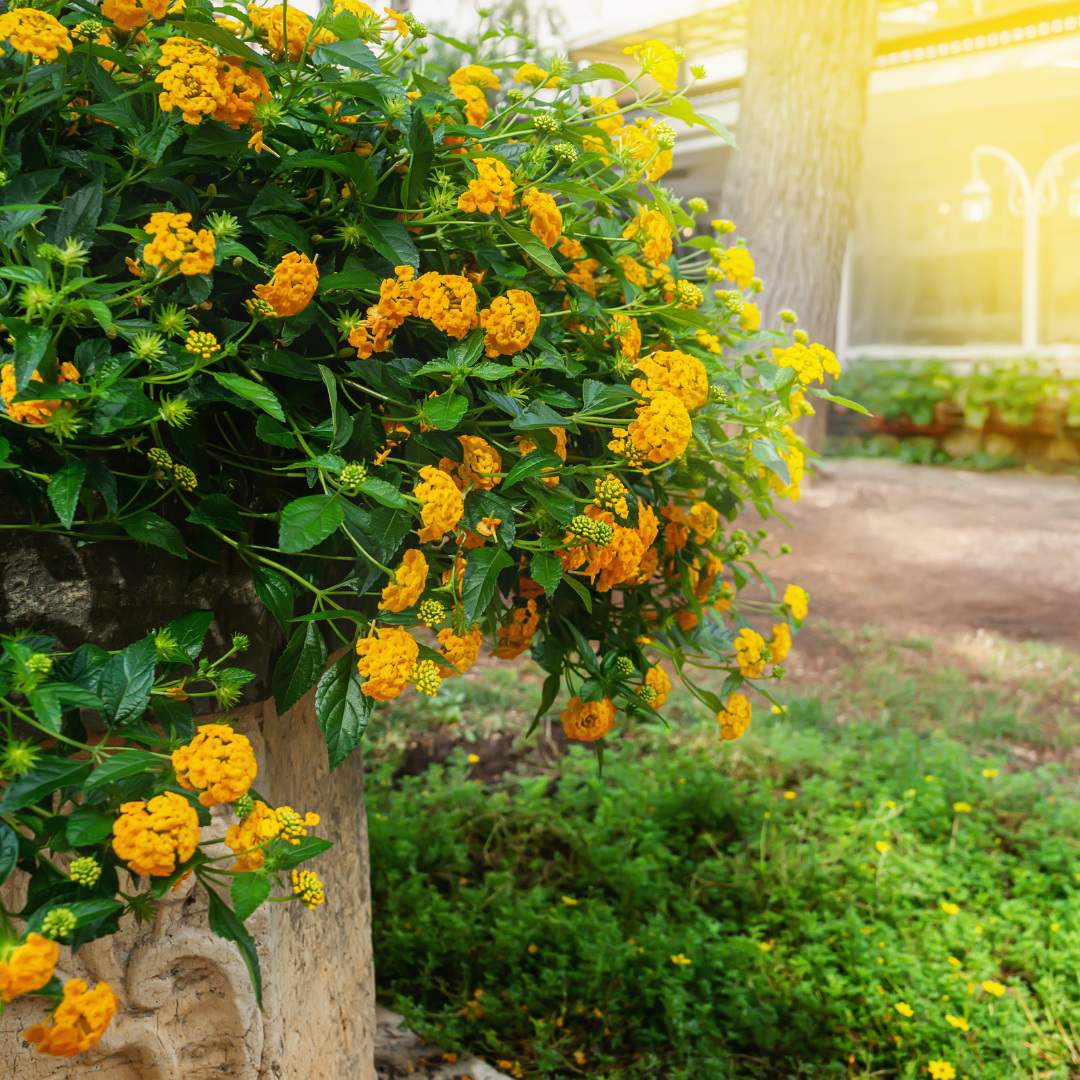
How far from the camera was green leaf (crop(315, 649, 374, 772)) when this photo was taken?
3.12 feet

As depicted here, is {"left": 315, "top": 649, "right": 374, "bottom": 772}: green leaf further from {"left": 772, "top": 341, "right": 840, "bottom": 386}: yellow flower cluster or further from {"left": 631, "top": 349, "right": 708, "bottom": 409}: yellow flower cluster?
{"left": 772, "top": 341, "right": 840, "bottom": 386}: yellow flower cluster

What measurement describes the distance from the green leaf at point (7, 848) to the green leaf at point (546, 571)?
0.53 meters

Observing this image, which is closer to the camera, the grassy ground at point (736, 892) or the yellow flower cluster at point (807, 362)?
the yellow flower cluster at point (807, 362)

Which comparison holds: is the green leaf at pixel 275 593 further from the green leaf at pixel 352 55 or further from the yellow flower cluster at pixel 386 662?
the green leaf at pixel 352 55

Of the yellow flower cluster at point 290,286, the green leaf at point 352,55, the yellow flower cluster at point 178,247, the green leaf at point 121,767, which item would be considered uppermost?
the green leaf at point 352,55

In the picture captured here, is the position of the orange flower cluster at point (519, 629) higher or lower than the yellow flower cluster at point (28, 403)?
lower

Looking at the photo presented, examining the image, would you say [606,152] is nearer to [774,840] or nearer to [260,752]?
[260,752]

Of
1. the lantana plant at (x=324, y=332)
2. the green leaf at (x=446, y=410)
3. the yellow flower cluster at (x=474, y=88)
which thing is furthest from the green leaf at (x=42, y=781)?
the yellow flower cluster at (x=474, y=88)

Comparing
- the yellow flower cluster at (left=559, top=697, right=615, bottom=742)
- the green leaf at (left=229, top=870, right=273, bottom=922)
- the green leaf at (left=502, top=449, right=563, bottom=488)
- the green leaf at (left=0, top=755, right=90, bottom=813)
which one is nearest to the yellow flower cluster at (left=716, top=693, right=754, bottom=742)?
the yellow flower cluster at (left=559, top=697, right=615, bottom=742)

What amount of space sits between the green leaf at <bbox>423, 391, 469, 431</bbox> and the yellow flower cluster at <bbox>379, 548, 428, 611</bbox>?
5.2 inches

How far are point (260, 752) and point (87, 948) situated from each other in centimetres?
31

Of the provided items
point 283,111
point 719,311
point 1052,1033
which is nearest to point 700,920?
point 1052,1033

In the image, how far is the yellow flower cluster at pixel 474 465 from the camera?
1055 millimetres

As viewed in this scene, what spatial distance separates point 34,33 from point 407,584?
2.03ft
